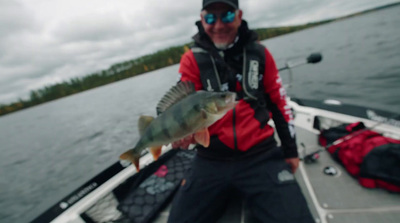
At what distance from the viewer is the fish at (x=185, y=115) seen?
66.6 inches

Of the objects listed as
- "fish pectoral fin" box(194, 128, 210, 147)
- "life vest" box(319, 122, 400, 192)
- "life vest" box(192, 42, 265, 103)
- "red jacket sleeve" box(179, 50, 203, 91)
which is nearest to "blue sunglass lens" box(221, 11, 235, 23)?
"life vest" box(192, 42, 265, 103)

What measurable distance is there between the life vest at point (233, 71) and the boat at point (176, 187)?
58.5 inches

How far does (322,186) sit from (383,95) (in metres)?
9.08

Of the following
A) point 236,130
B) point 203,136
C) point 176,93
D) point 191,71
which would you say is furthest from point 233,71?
point 203,136

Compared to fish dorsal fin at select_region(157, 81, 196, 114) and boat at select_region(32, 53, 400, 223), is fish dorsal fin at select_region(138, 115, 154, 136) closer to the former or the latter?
fish dorsal fin at select_region(157, 81, 196, 114)

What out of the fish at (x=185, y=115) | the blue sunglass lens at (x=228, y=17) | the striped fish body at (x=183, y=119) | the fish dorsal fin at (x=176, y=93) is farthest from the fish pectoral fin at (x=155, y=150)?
the blue sunglass lens at (x=228, y=17)

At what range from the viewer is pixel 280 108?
2.75m

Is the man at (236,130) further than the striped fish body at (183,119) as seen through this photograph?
Yes

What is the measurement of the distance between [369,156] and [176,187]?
2.70 meters

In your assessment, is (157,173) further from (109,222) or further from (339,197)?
(339,197)

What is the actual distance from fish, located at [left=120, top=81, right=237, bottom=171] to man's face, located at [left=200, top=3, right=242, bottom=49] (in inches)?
41.2

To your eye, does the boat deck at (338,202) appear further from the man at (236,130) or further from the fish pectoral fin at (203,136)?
the fish pectoral fin at (203,136)

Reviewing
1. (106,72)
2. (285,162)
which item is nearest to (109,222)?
(285,162)

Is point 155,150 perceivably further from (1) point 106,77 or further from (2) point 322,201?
(1) point 106,77
